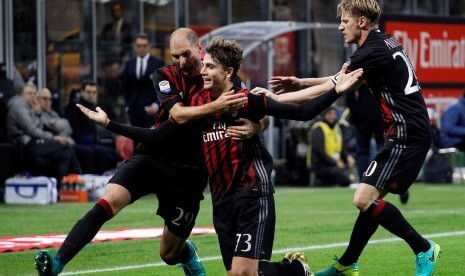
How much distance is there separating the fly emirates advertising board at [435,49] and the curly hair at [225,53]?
14861 mm

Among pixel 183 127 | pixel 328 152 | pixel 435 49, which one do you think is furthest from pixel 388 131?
pixel 435 49

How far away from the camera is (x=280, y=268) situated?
27.9 feet

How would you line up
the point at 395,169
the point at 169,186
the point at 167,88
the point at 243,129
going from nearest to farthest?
the point at 243,129, the point at 167,88, the point at 169,186, the point at 395,169

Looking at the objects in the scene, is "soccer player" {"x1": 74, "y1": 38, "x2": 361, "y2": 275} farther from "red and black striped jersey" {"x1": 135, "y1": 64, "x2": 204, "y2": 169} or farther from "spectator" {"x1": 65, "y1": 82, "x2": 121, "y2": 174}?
"spectator" {"x1": 65, "y1": 82, "x2": 121, "y2": 174}

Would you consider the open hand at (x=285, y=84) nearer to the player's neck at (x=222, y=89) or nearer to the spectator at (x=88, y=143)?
the player's neck at (x=222, y=89)

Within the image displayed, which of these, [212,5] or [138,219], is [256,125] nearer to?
[138,219]

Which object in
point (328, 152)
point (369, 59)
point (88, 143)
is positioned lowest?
point (328, 152)

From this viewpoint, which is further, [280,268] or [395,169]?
[395,169]

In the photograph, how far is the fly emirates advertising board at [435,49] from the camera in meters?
23.7

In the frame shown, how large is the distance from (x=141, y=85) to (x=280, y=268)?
10.8 metres

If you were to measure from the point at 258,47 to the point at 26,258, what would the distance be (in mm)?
12732

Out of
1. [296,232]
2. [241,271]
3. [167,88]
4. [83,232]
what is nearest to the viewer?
[241,271]

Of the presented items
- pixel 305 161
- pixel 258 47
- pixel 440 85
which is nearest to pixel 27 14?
pixel 258 47

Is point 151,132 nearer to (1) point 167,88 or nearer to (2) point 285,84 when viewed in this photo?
(1) point 167,88
